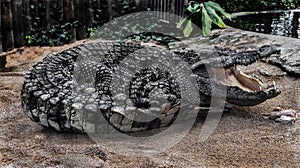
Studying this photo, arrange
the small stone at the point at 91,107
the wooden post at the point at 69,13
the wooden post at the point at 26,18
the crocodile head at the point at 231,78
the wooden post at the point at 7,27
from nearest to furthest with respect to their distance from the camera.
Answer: the small stone at the point at 91,107
the crocodile head at the point at 231,78
the wooden post at the point at 7,27
the wooden post at the point at 26,18
the wooden post at the point at 69,13

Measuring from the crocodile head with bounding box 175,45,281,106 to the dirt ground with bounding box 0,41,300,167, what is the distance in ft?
0.60

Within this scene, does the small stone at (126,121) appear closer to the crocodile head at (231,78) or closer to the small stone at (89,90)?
the small stone at (89,90)

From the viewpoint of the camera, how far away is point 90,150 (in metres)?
2.49

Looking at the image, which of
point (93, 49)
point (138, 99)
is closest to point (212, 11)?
point (93, 49)

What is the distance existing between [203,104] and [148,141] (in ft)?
1.88

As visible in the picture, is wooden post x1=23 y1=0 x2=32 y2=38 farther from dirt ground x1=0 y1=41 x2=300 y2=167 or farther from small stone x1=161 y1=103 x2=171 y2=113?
small stone x1=161 y1=103 x2=171 y2=113

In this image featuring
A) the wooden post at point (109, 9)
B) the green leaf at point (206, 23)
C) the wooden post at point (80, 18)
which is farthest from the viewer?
the wooden post at point (109, 9)

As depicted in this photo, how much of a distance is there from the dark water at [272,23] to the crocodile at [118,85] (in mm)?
3337

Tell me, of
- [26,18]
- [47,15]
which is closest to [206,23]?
[47,15]

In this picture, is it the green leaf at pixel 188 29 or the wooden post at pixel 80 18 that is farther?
the wooden post at pixel 80 18

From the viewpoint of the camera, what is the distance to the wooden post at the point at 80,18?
603 cm

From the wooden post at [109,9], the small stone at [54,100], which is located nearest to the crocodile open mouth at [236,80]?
the small stone at [54,100]

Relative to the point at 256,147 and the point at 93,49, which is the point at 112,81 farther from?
the point at 256,147

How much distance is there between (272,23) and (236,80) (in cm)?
435
